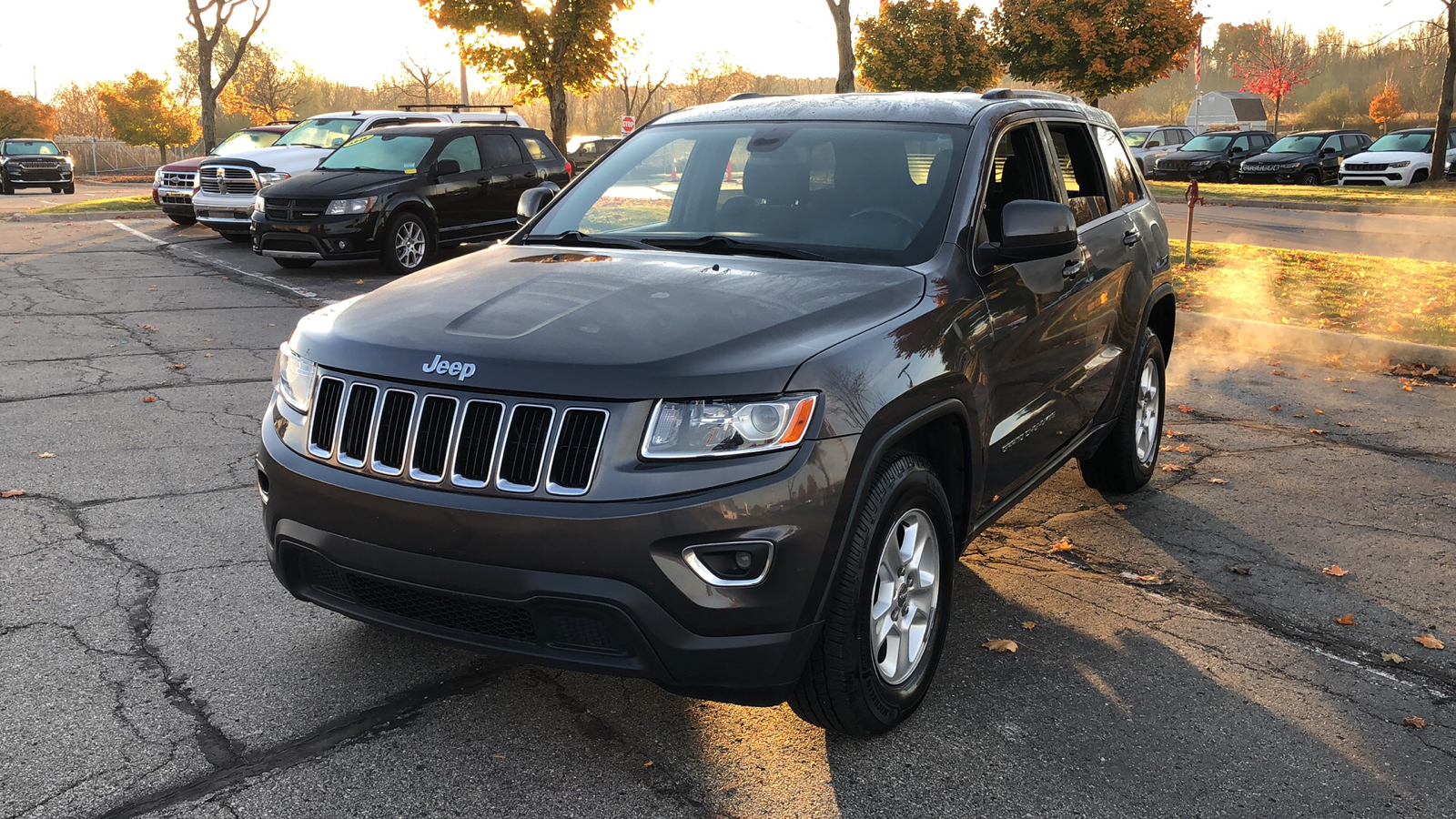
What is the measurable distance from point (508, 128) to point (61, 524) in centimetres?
1118

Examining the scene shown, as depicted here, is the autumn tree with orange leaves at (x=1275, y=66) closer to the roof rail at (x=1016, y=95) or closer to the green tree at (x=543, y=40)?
the green tree at (x=543, y=40)

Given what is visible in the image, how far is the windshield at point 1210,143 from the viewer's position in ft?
116

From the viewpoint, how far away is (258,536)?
492cm

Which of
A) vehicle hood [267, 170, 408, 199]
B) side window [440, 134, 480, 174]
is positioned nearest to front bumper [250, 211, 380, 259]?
vehicle hood [267, 170, 408, 199]

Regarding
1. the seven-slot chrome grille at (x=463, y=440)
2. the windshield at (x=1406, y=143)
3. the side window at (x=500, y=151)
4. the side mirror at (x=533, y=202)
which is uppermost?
the windshield at (x=1406, y=143)

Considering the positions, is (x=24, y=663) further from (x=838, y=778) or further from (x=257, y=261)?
(x=257, y=261)

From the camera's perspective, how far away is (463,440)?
114 inches

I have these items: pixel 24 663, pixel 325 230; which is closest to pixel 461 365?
pixel 24 663

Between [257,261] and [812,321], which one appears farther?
[257,261]

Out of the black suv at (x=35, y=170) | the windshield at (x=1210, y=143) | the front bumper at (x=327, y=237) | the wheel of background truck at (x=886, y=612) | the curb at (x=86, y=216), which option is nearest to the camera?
the wheel of background truck at (x=886, y=612)

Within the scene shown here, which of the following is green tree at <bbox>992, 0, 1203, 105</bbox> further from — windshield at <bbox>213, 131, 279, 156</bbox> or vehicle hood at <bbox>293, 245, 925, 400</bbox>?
vehicle hood at <bbox>293, 245, 925, 400</bbox>

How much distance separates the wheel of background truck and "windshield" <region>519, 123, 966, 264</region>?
0.86 meters

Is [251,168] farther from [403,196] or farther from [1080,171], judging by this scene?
[1080,171]

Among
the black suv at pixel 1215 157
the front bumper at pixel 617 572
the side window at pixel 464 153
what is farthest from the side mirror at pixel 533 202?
the black suv at pixel 1215 157
